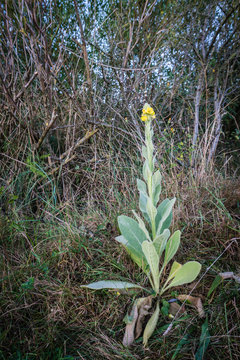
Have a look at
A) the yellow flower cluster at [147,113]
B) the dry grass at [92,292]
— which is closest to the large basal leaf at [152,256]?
the dry grass at [92,292]

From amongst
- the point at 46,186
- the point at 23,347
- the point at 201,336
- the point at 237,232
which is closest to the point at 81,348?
the point at 23,347

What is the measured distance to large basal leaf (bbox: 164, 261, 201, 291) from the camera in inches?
41.0

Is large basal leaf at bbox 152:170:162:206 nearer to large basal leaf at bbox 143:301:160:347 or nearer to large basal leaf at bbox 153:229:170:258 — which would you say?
large basal leaf at bbox 153:229:170:258

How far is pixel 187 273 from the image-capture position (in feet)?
3.52

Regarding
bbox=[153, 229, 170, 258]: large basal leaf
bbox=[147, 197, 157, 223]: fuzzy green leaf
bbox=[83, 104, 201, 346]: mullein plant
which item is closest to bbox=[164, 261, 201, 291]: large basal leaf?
bbox=[83, 104, 201, 346]: mullein plant

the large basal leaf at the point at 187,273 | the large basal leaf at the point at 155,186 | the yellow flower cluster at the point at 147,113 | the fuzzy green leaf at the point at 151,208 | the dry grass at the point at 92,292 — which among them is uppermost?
the yellow flower cluster at the point at 147,113

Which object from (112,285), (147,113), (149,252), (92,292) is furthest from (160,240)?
(147,113)

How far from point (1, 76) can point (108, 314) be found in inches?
78.9

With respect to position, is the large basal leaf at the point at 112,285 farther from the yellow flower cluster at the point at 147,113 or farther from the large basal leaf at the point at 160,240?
the yellow flower cluster at the point at 147,113

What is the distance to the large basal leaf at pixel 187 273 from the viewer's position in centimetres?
104

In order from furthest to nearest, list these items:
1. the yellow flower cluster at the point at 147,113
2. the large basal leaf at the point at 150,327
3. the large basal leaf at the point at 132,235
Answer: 1. the large basal leaf at the point at 132,235
2. the yellow flower cluster at the point at 147,113
3. the large basal leaf at the point at 150,327

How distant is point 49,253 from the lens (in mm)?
1512

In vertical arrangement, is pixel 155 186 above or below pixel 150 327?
above

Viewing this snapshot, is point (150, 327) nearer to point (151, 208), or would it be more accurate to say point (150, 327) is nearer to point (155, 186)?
point (151, 208)
